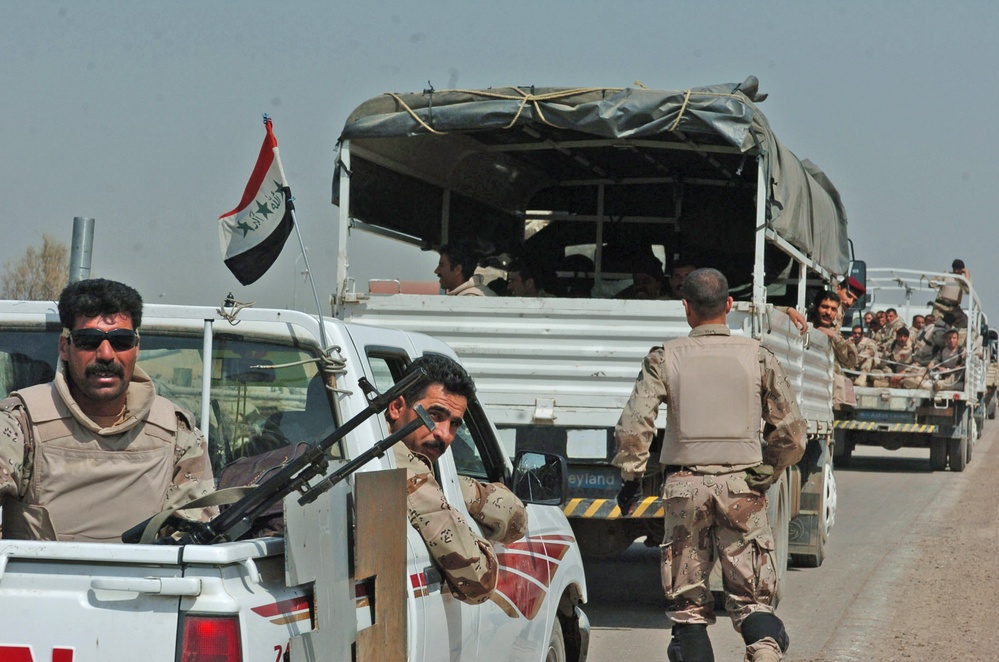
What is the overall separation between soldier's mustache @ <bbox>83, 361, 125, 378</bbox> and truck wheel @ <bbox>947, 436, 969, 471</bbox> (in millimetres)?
19483

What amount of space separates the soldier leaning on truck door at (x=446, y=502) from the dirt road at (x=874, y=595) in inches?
130

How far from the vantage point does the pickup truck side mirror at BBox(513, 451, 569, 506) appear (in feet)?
14.9

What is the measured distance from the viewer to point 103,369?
10.5ft

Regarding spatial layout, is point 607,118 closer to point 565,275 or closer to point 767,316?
point 767,316

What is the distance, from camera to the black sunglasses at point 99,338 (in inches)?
127

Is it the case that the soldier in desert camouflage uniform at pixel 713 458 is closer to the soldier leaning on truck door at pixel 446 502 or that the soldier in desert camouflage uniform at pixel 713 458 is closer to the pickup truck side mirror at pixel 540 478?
the pickup truck side mirror at pixel 540 478

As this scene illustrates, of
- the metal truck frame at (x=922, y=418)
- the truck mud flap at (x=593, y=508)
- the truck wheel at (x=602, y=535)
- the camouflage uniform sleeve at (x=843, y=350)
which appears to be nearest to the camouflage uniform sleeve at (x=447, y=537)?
the truck mud flap at (x=593, y=508)

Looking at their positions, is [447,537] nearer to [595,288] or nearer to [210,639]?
[210,639]

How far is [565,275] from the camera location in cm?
1184

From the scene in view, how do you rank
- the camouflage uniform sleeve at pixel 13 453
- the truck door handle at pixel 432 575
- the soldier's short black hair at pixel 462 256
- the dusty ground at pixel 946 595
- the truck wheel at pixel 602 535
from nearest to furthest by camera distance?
the camouflage uniform sleeve at pixel 13 453 → the truck door handle at pixel 432 575 → the dusty ground at pixel 946 595 → the truck wheel at pixel 602 535 → the soldier's short black hair at pixel 462 256

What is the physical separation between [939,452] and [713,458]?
16.7m

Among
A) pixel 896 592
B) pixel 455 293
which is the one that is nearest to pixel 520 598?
pixel 455 293

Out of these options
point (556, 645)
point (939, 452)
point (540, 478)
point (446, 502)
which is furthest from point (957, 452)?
point (446, 502)

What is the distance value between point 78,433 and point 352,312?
16.4 ft
